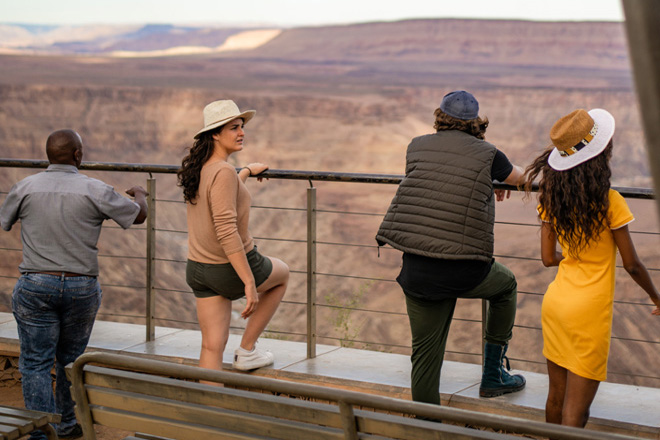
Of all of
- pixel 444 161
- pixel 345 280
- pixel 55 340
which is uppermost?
pixel 444 161

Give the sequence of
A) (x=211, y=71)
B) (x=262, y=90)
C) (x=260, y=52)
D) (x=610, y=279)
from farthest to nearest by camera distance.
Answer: (x=260, y=52), (x=211, y=71), (x=262, y=90), (x=610, y=279)

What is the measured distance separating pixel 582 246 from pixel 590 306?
0.21 meters

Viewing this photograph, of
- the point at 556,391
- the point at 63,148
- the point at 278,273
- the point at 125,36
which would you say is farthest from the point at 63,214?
the point at 125,36

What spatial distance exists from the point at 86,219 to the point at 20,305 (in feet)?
1.55

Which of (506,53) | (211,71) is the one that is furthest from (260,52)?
(506,53)

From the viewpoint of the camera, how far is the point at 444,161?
11.0ft

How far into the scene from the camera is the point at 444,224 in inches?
132

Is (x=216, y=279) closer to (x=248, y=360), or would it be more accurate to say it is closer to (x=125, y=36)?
(x=248, y=360)

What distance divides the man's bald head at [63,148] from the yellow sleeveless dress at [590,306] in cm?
216

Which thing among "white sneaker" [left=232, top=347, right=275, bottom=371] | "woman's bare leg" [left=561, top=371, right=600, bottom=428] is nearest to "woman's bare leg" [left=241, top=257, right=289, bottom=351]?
"white sneaker" [left=232, top=347, right=275, bottom=371]


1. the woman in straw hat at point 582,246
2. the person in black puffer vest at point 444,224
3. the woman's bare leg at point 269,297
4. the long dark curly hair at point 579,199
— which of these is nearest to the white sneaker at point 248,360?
the woman's bare leg at point 269,297

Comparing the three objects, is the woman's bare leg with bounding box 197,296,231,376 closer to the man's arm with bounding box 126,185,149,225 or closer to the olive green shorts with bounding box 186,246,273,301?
the olive green shorts with bounding box 186,246,273,301

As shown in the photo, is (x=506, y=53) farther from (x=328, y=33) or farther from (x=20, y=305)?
(x=20, y=305)

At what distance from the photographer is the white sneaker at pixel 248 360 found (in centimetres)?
437
